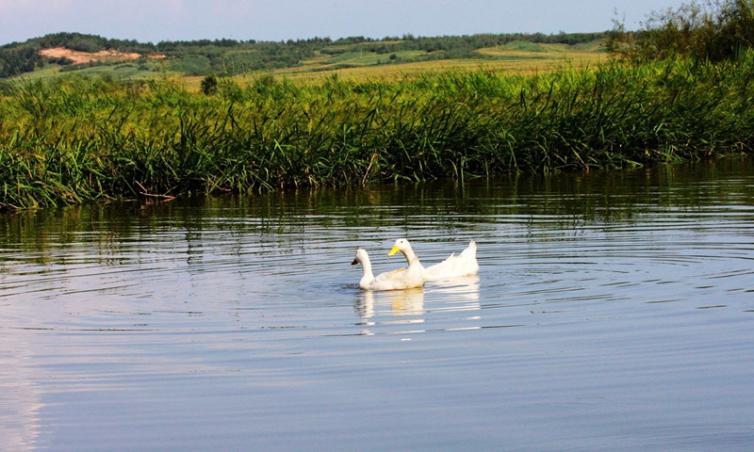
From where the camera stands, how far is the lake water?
7.45 m

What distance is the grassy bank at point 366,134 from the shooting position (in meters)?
22.7

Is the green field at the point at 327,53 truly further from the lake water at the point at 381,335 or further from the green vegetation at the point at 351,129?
the lake water at the point at 381,335

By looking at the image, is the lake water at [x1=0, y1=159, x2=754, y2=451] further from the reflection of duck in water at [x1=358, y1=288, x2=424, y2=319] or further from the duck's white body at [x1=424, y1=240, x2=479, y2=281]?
the duck's white body at [x1=424, y1=240, x2=479, y2=281]

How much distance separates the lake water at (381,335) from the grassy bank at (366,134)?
3701mm

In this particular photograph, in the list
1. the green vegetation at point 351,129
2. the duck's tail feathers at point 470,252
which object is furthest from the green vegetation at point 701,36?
the duck's tail feathers at point 470,252

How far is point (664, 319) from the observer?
1042 cm

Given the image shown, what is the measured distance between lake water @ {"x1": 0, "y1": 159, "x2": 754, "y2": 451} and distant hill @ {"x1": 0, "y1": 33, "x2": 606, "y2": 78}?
60.1 meters

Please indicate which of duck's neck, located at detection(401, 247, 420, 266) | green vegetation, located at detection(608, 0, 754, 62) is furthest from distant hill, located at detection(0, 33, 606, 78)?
duck's neck, located at detection(401, 247, 420, 266)

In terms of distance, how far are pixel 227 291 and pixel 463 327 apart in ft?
9.94

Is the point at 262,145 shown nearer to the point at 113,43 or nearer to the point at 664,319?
the point at 664,319

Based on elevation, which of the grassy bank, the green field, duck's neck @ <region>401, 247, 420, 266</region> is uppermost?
the green field

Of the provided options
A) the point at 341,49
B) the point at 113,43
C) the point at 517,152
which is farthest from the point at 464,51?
the point at 517,152

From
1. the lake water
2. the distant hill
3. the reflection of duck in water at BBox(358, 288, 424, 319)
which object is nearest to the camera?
the lake water

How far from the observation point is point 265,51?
104500 mm
